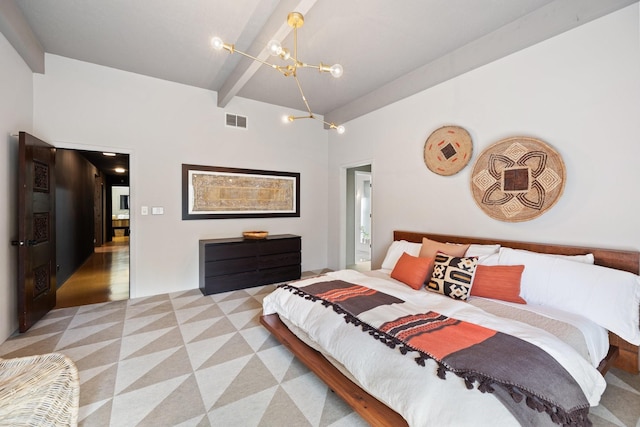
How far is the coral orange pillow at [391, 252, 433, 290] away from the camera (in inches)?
106

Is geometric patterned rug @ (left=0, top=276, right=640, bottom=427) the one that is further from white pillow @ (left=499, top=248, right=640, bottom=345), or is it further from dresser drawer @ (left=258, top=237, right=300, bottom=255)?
dresser drawer @ (left=258, top=237, right=300, bottom=255)

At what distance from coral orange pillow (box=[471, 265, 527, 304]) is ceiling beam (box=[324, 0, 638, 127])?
7.15 feet

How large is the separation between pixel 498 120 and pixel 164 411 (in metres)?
3.85

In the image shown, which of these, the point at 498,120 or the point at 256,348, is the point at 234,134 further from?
the point at 498,120

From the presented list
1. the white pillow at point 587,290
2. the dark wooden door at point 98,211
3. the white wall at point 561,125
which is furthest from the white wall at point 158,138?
the dark wooden door at point 98,211

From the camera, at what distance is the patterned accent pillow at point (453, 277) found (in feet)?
7.90

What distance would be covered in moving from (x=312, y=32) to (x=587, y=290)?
3.32m

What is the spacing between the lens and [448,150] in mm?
3334

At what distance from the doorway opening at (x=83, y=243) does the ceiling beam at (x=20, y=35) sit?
1.23m

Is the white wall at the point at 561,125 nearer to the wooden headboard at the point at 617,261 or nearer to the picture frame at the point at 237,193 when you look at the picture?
the wooden headboard at the point at 617,261

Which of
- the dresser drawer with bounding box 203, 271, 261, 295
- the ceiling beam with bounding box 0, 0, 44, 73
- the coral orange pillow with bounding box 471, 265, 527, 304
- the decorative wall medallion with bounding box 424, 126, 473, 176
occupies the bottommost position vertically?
the dresser drawer with bounding box 203, 271, 261, 295

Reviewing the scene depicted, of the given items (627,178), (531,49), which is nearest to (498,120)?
(531,49)

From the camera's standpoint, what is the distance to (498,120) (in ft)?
9.57

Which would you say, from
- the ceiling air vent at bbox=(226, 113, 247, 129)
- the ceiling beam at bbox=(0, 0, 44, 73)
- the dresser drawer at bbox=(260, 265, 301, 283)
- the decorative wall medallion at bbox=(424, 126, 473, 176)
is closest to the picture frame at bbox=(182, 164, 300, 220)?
the ceiling air vent at bbox=(226, 113, 247, 129)
